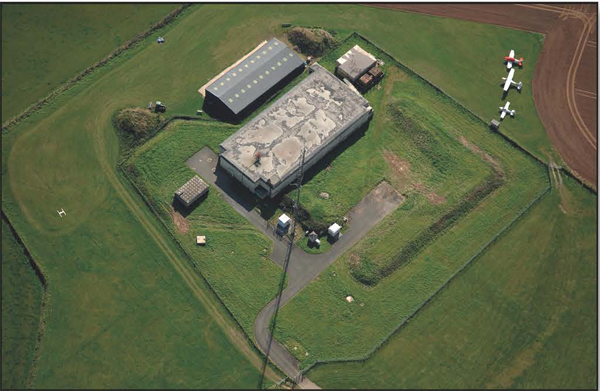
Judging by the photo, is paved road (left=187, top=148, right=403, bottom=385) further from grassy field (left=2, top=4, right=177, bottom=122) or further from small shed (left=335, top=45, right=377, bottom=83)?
grassy field (left=2, top=4, right=177, bottom=122)

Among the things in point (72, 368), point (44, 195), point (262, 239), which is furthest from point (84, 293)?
point (262, 239)

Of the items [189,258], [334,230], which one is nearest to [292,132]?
[334,230]

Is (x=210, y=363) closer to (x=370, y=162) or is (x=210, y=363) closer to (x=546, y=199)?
(x=370, y=162)

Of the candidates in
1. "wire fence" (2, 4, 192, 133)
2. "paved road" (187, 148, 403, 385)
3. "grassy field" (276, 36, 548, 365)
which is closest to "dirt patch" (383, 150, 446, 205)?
"grassy field" (276, 36, 548, 365)

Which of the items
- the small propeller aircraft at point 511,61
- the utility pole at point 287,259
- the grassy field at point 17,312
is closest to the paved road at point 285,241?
the utility pole at point 287,259

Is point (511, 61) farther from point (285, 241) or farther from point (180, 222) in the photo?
point (180, 222)

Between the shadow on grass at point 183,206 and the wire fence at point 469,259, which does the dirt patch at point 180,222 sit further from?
the wire fence at point 469,259
